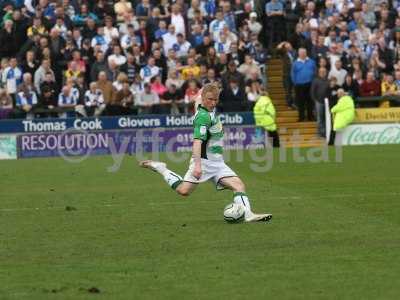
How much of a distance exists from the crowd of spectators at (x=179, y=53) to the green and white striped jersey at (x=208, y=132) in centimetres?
1605

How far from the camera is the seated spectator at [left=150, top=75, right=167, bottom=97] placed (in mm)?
30125

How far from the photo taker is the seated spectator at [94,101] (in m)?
29.7

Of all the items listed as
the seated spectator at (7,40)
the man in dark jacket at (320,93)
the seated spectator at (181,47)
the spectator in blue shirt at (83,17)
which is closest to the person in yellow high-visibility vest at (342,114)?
the man in dark jacket at (320,93)

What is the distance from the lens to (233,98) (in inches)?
1208

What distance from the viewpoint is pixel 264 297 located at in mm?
8695

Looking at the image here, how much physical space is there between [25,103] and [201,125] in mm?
16761

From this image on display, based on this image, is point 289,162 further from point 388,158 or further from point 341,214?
point 341,214

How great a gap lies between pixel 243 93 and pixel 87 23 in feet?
15.7

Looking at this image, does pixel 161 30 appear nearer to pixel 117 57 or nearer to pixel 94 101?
pixel 117 57

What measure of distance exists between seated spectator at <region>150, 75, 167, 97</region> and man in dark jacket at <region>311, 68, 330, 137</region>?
13.8 ft

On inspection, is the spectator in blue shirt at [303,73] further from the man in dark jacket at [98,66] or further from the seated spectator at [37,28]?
the seated spectator at [37,28]

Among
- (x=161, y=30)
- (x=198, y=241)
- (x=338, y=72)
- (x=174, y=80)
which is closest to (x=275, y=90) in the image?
(x=338, y=72)

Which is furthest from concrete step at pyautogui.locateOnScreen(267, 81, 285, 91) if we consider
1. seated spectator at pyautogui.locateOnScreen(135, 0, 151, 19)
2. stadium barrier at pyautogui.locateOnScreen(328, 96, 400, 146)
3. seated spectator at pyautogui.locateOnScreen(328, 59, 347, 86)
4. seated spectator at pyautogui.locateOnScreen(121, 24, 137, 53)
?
seated spectator at pyautogui.locateOnScreen(121, 24, 137, 53)

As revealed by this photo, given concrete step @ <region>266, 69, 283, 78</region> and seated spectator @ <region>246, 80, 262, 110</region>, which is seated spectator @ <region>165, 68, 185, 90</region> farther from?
concrete step @ <region>266, 69, 283, 78</region>
